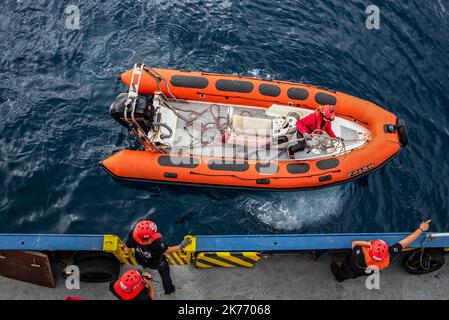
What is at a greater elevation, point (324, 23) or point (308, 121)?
point (324, 23)

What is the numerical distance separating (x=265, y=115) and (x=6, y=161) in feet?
16.8

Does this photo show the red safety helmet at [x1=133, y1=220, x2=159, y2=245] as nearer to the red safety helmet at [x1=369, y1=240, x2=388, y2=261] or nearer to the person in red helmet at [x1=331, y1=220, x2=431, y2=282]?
the person in red helmet at [x1=331, y1=220, x2=431, y2=282]

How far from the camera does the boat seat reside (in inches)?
308

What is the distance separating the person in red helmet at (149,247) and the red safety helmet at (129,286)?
19.9 inches

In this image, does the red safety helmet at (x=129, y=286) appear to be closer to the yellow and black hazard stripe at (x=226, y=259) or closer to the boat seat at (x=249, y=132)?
the yellow and black hazard stripe at (x=226, y=259)

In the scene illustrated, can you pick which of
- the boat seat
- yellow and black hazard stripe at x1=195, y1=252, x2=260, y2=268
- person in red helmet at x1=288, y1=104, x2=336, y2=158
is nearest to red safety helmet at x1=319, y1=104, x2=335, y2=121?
person in red helmet at x1=288, y1=104, x2=336, y2=158

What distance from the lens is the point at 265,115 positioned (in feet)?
27.5

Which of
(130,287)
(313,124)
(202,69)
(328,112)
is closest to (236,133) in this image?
(313,124)

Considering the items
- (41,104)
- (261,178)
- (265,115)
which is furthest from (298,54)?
(41,104)

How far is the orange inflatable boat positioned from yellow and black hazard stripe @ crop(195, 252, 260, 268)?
1716 mm

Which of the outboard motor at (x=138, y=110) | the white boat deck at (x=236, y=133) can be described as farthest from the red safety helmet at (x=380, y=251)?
the outboard motor at (x=138, y=110)

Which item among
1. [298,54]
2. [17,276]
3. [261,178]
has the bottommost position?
[17,276]

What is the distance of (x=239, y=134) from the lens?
25.8 ft
